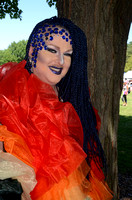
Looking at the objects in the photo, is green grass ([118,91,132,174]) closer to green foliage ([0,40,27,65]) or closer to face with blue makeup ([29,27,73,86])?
face with blue makeup ([29,27,73,86])

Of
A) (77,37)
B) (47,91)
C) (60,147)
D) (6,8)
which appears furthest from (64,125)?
(6,8)

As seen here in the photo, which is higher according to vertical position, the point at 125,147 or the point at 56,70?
the point at 56,70

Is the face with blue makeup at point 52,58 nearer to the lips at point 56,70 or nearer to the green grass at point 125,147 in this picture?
the lips at point 56,70

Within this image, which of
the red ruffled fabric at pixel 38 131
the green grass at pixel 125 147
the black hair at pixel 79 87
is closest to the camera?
the red ruffled fabric at pixel 38 131

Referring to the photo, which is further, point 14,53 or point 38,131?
point 14,53

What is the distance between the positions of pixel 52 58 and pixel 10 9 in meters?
5.43

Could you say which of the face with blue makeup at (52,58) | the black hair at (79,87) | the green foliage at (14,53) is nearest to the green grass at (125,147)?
the black hair at (79,87)

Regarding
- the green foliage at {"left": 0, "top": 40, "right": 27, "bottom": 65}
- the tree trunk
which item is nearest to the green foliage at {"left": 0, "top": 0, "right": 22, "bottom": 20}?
the tree trunk

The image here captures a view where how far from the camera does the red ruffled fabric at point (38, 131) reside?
50.1 inches

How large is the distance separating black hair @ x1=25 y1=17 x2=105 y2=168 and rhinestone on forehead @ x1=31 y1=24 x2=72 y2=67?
5 centimetres

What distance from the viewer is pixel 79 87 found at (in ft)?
5.77

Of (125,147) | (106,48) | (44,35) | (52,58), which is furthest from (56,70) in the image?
(125,147)

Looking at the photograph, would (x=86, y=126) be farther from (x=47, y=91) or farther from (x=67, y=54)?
(x=67, y=54)

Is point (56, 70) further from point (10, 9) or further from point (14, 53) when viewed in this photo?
point (14, 53)
